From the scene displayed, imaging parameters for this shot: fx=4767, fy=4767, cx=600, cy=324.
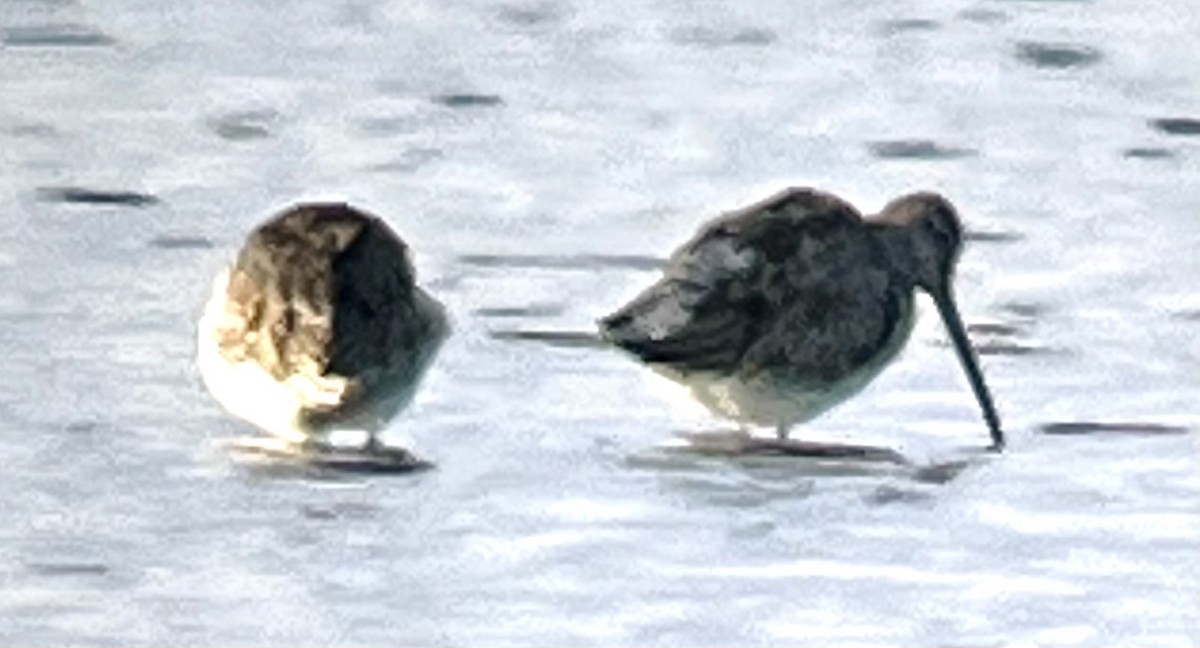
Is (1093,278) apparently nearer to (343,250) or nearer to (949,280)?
(949,280)

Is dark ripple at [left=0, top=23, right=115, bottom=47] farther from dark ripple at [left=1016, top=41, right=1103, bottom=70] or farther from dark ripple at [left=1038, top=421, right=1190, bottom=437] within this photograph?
dark ripple at [left=1038, top=421, right=1190, bottom=437]

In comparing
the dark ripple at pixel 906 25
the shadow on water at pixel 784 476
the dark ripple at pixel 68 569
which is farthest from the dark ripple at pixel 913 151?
the dark ripple at pixel 68 569

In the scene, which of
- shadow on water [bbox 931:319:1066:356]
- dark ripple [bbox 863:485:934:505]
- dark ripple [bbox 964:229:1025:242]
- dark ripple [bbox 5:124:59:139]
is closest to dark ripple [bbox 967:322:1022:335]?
shadow on water [bbox 931:319:1066:356]

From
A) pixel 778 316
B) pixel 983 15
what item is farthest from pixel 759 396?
pixel 983 15

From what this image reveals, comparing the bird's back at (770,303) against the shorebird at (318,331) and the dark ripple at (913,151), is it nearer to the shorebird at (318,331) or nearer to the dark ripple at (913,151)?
the shorebird at (318,331)

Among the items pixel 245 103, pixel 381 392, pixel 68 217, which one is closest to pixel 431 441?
pixel 381 392

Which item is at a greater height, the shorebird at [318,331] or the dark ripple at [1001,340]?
the shorebird at [318,331]

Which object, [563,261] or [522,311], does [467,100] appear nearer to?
[563,261]
